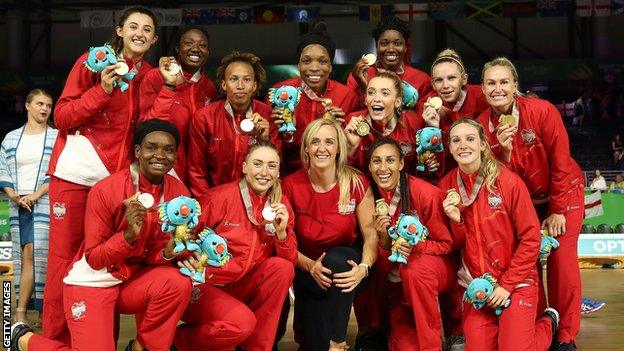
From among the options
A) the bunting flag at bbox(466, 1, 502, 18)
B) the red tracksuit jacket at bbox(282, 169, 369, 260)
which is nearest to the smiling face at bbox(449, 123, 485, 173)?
the red tracksuit jacket at bbox(282, 169, 369, 260)

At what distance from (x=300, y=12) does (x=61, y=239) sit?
49.0 ft

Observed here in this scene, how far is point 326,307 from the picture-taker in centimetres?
443

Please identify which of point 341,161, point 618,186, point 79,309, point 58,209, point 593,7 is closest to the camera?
point 79,309

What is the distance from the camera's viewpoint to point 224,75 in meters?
4.74

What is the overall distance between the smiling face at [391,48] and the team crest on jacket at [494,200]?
1335mm

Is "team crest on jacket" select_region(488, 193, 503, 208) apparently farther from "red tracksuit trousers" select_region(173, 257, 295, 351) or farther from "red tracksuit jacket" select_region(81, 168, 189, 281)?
"red tracksuit jacket" select_region(81, 168, 189, 281)

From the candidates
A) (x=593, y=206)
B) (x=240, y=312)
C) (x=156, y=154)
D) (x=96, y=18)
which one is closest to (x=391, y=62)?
(x=156, y=154)

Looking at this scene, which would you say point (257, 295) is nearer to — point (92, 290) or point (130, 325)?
point (92, 290)

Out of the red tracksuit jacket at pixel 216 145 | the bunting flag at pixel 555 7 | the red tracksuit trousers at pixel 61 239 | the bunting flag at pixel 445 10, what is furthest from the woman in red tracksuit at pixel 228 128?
the bunting flag at pixel 555 7

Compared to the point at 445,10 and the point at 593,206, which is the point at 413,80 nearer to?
the point at 593,206

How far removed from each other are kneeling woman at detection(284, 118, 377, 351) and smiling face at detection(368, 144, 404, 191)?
0.16m

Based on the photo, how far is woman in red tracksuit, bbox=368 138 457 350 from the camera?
169 inches

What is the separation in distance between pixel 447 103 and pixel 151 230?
83.7 inches

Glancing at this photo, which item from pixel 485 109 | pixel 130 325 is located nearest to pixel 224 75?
pixel 485 109
